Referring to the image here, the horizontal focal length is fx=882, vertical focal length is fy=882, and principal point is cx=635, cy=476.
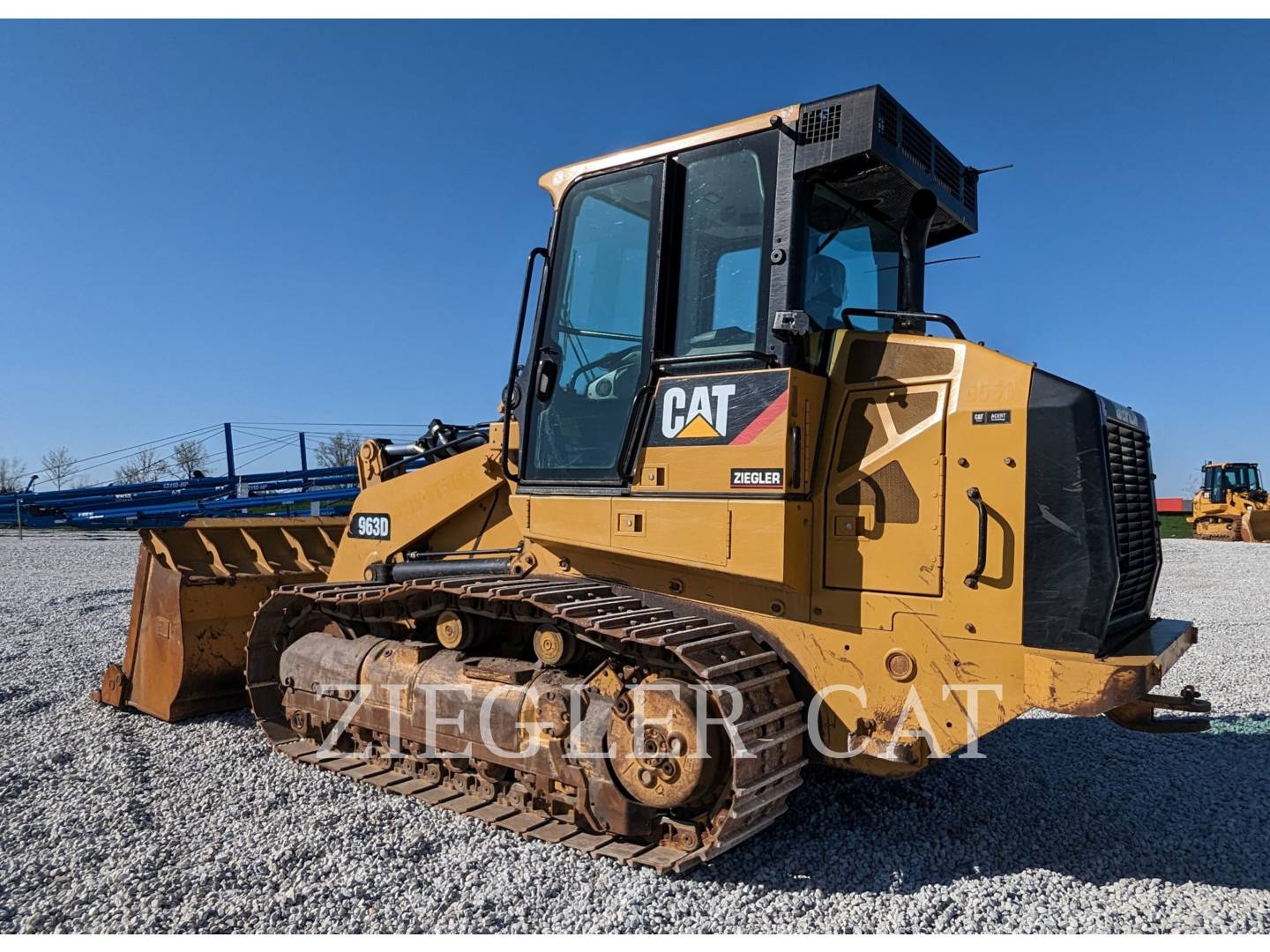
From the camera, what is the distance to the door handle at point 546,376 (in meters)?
4.42

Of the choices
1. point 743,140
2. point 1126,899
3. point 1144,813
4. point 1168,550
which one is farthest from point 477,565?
point 1168,550

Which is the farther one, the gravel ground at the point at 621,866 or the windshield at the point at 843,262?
the windshield at the point at 843,262

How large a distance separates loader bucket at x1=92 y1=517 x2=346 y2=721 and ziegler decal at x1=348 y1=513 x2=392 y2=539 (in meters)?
0.89

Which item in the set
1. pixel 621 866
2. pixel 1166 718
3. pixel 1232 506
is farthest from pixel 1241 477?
pixel 621 866

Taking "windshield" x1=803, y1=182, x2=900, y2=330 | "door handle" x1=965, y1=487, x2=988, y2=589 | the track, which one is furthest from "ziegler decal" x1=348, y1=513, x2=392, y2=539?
"door handle" x1=965, y1=487, x2=988, y2=589

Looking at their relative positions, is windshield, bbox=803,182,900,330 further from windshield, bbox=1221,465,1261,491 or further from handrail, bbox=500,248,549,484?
windshield, bbox=1221,465,1261,491

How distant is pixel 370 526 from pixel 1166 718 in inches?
178

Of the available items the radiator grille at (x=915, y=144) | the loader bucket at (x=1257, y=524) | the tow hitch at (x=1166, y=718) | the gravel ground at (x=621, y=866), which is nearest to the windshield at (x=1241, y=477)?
the loader bucket at (x=1257, y=524)

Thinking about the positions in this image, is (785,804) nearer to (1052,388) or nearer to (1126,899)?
(1126,899)

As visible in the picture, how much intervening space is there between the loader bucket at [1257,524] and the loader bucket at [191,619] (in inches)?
1234

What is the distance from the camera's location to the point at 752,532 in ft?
12.0

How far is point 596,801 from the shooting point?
12.4ft

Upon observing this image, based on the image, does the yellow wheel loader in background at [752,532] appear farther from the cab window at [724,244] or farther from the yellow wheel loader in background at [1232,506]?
the yellow wheel loader in background at [1232,506]

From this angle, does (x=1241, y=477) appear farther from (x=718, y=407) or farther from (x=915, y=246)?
(x=718, y=407)
